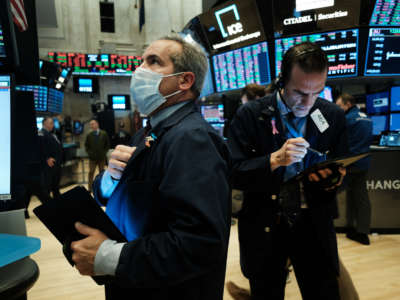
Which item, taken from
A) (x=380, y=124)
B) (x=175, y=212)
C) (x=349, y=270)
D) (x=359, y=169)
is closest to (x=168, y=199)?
(x=175, y=212)

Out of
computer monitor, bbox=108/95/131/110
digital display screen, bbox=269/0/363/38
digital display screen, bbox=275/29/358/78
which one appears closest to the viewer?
digital display screen, bbox=269/0/363/38

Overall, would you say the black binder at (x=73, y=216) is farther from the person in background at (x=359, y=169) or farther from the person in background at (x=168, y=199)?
the person in background at (x=359, y=169)

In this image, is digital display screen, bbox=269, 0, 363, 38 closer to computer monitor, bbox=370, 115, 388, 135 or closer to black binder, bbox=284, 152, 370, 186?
computer monitor, bbox=370, 115, 388, 135

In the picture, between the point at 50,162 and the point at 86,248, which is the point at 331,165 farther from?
the point at 50,162

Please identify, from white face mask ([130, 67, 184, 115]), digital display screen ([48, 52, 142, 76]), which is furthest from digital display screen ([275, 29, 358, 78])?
digital display screen ([48, 52, 142, 76])

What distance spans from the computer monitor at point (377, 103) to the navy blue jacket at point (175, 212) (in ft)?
15.3

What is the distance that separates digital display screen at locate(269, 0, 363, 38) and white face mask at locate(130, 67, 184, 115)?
371 cm

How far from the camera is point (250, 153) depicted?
59.4 inches

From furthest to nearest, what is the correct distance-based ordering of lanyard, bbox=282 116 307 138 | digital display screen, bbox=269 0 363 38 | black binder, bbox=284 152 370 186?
digital display screen, bbox=269 0 363 38, lanyard, bbox=282 116 307 138, black binder, bbox=284 152 370 186

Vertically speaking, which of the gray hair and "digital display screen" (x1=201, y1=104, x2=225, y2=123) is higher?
"digital display screen" (x1=201, y1=104, x2=225, y2=123)

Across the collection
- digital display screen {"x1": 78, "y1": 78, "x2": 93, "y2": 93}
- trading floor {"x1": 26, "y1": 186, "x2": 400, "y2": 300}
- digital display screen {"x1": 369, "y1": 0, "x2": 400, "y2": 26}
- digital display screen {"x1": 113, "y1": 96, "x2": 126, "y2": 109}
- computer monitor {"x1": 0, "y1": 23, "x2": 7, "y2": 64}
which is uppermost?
digital display screen {"x1": 78, "y1": 78, "x2": 93, "y2": 93}

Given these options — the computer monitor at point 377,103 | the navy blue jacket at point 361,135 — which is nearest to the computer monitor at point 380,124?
the computer monitor at point 377,103

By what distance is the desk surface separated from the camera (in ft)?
2.59

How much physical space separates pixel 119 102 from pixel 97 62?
282 cm
